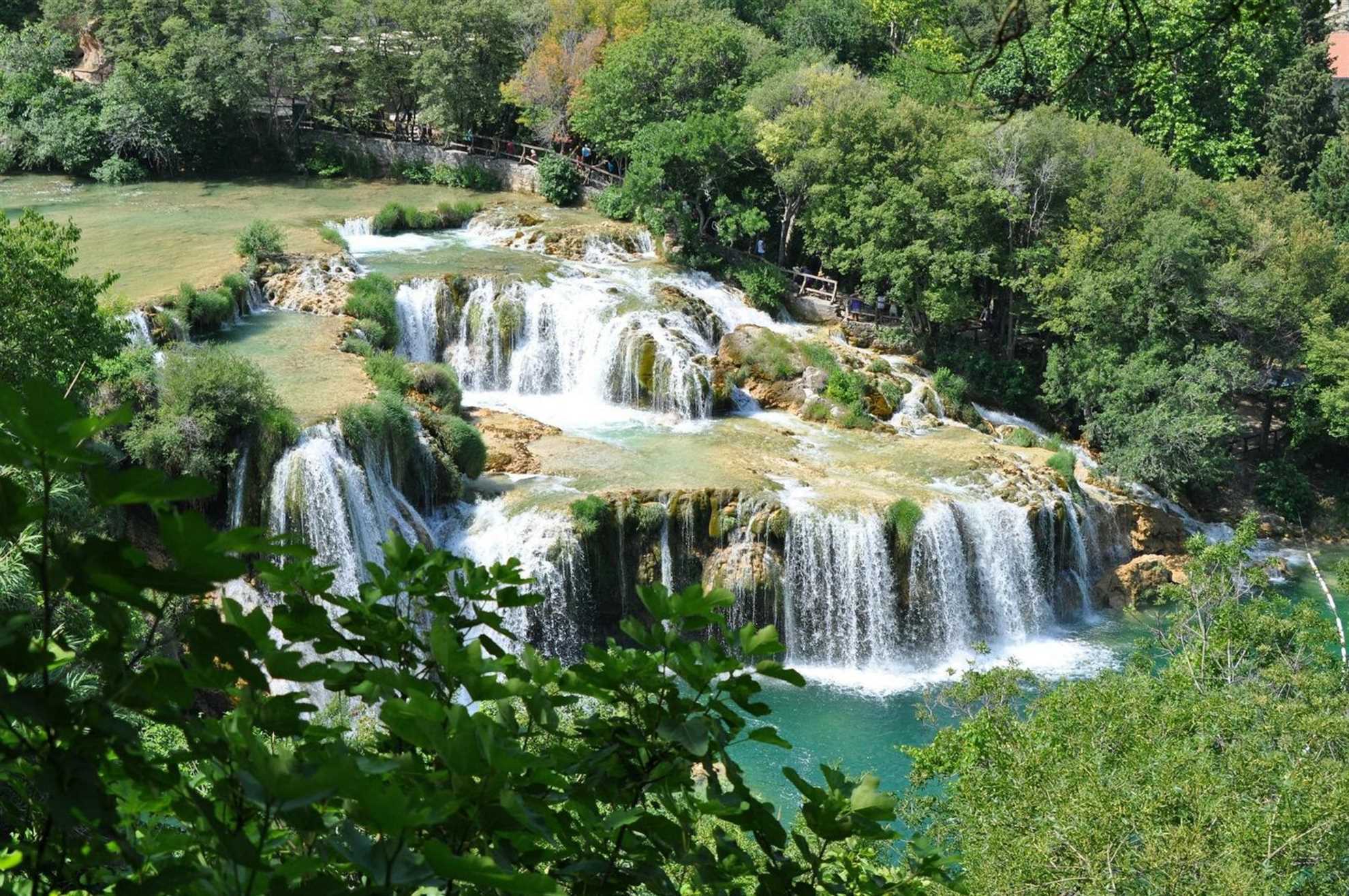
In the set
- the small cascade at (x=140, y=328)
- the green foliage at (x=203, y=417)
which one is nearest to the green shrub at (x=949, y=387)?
the green foliage at (x=203, y=417)

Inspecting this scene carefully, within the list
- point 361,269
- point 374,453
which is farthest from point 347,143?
point 374,453

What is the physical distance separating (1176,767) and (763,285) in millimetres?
18109

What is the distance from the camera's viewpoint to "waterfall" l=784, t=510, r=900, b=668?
1752cm

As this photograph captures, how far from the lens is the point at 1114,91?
3250cm

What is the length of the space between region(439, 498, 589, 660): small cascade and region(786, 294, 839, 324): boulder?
1112 cm

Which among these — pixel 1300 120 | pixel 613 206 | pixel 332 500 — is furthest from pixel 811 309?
pixel 1300 120

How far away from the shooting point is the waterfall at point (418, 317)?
21812 mm

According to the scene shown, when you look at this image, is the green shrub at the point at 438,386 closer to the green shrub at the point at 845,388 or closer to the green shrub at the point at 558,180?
the green shrub at the point at 845,388

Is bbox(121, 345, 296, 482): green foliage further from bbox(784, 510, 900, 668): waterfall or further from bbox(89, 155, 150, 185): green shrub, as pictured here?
bbox(89, 155, 150, 185): green shrub

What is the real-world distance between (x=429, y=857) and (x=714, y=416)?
2013cm

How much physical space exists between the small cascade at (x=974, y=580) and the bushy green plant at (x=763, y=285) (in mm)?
8502

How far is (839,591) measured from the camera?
1764cm

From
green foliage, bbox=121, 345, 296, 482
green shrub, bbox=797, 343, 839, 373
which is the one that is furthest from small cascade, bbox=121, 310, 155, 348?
green shrub, bbox=797, 343, 839, 373

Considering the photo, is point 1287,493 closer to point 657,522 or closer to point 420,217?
point 657,522
